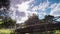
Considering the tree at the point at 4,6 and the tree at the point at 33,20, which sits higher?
the tree at the point at 4,6

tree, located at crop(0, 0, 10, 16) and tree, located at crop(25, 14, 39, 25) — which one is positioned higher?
tree, located at crop(0, 0, 10, 16)

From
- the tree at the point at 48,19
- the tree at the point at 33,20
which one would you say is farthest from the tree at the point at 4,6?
the tree at the point at 48,19

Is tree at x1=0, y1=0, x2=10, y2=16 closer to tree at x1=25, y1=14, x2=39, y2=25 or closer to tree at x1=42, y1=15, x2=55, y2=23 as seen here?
tree at x1=25, y1=14, x2=39, y2=25

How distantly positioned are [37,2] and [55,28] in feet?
1.08

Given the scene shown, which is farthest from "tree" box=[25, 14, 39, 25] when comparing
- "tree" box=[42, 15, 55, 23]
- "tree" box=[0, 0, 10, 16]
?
"tree" box=[0, 0, 10, 16]

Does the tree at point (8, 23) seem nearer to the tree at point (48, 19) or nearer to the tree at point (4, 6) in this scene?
the tree at point (4, 6)

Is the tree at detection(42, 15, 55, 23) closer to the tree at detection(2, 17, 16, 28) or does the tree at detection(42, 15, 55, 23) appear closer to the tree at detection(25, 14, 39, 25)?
the tree at detection(25, 14, 39, 25)

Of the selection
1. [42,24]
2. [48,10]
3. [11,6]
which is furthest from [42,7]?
[11,6]

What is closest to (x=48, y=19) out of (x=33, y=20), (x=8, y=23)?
(x=33, y=20)

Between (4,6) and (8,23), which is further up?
(4,6)

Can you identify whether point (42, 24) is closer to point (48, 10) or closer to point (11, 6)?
point (48, 10)

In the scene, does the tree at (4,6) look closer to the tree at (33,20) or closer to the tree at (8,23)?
the tree at (8,23)

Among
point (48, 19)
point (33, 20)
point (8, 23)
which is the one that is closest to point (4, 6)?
point (8, 23)

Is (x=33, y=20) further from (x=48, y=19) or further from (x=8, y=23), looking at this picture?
(x=8, y=23)
